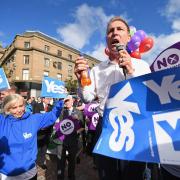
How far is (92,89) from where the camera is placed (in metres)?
2.45

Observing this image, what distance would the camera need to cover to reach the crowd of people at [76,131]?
7.13ft

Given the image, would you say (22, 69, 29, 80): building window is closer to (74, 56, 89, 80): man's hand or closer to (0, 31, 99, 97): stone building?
(0, 31, 99, 97): stone building

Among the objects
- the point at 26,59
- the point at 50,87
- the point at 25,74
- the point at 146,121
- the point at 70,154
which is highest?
the point at 26,59

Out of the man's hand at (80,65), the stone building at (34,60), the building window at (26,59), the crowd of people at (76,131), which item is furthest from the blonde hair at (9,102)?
the building window at (26,59)

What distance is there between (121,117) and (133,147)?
25 centimetres

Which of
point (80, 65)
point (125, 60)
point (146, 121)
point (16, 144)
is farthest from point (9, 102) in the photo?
point (146, 121)

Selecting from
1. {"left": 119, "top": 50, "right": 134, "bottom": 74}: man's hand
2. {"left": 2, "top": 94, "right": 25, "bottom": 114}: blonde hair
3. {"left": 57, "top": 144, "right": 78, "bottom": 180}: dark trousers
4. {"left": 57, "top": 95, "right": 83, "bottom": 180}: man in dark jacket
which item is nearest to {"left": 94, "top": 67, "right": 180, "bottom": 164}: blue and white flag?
A: {"left": 119, "top": 50, "right": 134, "bottom": 74}: man's hand

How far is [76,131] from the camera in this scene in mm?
6148

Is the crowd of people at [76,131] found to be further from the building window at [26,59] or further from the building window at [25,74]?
the building window at [26,59]

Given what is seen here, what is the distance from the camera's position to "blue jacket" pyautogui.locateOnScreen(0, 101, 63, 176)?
3410mm

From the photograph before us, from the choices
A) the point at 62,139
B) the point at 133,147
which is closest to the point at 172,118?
the point at 133,147

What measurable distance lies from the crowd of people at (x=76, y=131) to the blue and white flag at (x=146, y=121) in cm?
29

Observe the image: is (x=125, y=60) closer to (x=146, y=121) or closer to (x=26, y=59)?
(x=146, y=121)

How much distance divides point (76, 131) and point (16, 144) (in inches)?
109
